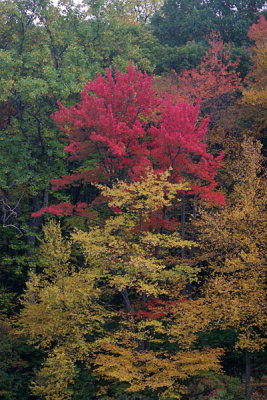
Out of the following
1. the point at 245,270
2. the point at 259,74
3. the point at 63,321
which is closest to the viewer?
the point at 245,270

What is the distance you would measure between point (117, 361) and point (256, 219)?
7737mm

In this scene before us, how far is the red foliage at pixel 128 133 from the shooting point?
53.1 ft

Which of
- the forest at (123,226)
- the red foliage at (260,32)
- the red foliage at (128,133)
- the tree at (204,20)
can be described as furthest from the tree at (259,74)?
the red foliage at (128,133)

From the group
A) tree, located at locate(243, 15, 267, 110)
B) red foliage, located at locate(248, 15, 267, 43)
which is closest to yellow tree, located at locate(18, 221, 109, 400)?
tree, located at locate(243, 15, 267, 110)

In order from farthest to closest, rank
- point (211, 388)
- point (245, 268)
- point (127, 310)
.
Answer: point (127, 310) → point (211, 388) → point (245, 268)

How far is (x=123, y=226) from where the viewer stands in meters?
16.3

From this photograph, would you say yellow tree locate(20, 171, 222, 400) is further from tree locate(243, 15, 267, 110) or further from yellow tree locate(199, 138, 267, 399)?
tree locate(243, 15, 267, 110)

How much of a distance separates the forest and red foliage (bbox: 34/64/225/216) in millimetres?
82

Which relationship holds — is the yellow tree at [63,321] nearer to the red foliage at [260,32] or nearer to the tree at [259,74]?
the tree at [259,74]

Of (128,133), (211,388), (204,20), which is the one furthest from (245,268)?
(204,20)

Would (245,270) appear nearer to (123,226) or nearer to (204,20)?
(123,226)

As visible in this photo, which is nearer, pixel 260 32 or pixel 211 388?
pixel 211 388

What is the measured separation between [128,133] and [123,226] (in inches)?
158

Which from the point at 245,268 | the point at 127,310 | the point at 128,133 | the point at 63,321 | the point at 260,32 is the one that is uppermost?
the point at 260,32
